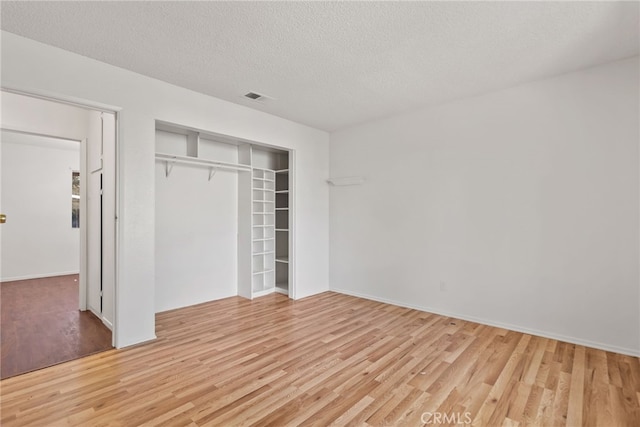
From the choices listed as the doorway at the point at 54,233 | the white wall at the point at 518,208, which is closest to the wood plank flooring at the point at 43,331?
the doorway at the point at 54,233

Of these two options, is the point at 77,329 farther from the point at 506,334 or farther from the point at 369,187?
the point at 506,334

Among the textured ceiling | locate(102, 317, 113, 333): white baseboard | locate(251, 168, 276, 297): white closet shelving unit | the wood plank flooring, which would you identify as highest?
the textured ceiling

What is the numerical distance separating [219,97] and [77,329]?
10.3 ft

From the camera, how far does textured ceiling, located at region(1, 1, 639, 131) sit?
2.17m

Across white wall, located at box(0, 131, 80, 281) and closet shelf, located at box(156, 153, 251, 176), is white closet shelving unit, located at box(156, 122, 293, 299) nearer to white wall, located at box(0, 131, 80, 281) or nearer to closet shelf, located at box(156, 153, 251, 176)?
closet shelf, located at box(156, 153, 251, 176)

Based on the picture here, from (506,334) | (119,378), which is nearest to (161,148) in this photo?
(119,378)

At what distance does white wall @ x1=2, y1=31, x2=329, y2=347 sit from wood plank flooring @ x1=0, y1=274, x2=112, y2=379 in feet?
1.64

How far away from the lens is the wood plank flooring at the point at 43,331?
107 inches

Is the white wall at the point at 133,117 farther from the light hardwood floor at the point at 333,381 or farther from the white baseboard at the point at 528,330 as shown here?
the white baseboard at the point at 528,330

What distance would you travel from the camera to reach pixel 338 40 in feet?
8.34

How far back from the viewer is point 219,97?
375 centimetres

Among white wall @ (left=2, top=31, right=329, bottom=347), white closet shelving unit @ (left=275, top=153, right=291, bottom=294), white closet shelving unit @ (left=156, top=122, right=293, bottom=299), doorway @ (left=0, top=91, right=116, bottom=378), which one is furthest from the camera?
white closet shelving unit @ (left=275, top=153, right=291, bottom=294)

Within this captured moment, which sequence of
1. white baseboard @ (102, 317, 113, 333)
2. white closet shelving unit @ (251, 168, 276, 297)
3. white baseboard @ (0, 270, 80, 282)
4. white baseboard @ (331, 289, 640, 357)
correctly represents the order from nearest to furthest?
1. white baseboard @ (331, 289, 640, 357)
2. white baseboard @ (102, 317, 113, 333)
3. white closet shelving unit @ (251, 168, 276, 297)
4. white baseboard @ (0, 270, 80, 282)

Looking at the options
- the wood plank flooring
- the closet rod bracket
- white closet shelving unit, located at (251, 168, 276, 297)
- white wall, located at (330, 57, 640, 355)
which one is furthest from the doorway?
white wall, located at (330, 57, 640, 355)
